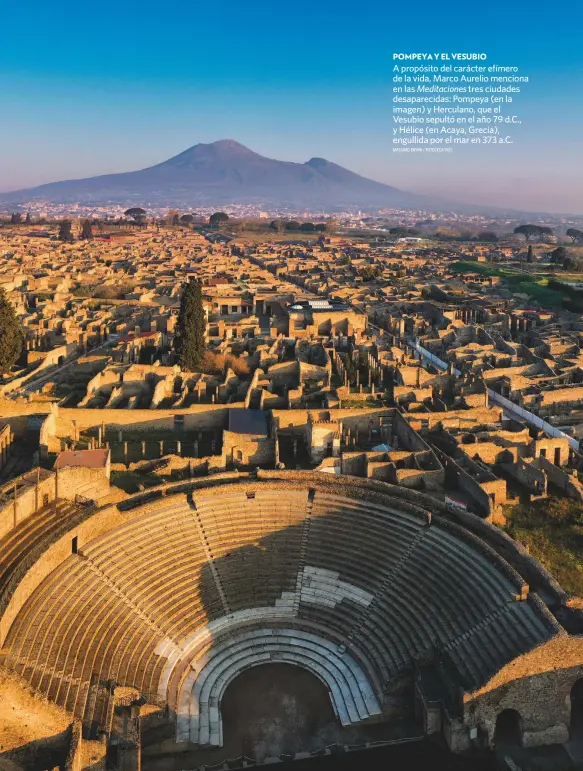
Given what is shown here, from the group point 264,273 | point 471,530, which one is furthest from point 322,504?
point 264,273

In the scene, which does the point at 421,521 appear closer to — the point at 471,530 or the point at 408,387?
the point at 471,530

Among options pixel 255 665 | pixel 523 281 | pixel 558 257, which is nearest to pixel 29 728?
pixel 255 665

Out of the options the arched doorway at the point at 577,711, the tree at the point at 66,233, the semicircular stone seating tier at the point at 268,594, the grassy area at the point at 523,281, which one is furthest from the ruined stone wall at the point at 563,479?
the tree at the point at 66,233

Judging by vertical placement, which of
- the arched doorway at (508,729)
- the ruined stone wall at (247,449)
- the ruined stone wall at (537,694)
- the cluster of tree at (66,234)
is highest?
the cluster of tree at (66,234)

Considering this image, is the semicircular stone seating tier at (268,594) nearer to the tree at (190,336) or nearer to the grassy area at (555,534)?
the grassy area at (555,534)

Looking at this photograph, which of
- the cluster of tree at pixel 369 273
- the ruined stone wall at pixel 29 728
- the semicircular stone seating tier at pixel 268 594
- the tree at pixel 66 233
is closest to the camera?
the ruined stone wall at pixel 29 728

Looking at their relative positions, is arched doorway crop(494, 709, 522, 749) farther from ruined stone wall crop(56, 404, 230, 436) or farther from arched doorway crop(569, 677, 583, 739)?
ruined stone wall crop(56, 404, 230, 436)
